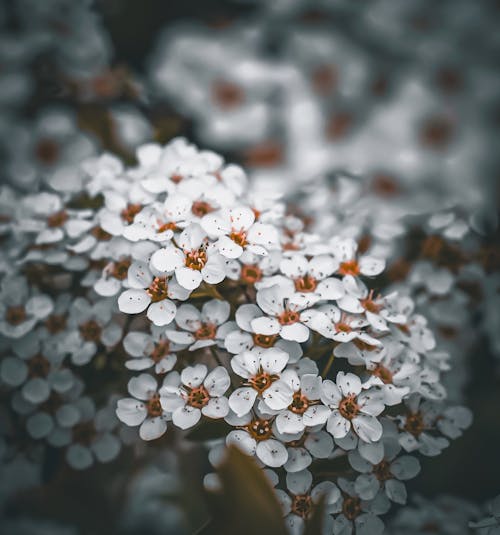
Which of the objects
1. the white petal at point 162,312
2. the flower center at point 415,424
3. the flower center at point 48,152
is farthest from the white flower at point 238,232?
the flower center at point 48,152

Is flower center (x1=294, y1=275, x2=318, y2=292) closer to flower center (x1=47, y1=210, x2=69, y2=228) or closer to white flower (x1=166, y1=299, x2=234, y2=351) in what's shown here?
white flower (x1=166, y1=299, x2=234, y2=351)

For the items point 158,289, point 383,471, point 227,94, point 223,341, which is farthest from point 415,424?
point 227,94

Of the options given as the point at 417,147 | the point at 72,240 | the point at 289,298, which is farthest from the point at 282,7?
the point at 289,298

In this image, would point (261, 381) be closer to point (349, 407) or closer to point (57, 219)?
point (349, 407)

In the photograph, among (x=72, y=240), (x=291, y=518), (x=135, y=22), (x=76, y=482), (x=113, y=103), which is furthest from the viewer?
(x=135, y=22)

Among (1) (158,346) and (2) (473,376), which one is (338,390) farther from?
(2) (473,376)

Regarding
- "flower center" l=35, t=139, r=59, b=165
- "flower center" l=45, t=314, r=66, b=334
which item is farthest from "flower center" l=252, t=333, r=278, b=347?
"flower center" l=35, t=139, r=59, b=165

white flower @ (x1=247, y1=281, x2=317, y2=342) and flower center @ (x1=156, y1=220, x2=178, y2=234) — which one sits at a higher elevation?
flower center @ (x1=156, y1=220, x2=178, y2=234)
